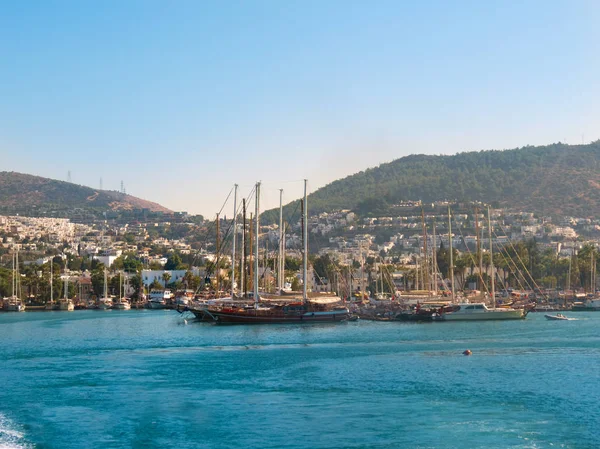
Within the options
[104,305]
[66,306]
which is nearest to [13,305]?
[66,306]

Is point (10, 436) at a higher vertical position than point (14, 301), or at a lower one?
lower

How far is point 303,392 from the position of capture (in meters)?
39.2

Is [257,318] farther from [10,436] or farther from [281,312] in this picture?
[10,436]

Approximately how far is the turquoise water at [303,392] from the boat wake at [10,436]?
6 centimetres

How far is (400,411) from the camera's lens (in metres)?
34.5

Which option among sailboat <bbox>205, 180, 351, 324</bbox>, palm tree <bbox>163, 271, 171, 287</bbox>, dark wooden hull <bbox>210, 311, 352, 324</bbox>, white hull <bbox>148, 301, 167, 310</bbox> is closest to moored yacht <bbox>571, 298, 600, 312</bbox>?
sailboat <bbox>205, 180, 351, 324</bbox>

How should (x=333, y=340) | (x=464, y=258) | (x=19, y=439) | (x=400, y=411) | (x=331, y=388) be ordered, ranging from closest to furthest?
1. (x=19, y=439)
2. (x=400, y=411)
3. (x=331, y=388)
4. (x=333, y=340)
5. (x=464, y=258)

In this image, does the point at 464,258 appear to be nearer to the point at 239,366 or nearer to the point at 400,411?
the point at 239,366

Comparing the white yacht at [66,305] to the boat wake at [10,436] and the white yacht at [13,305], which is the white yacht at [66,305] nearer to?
the white yacht at [13,305]

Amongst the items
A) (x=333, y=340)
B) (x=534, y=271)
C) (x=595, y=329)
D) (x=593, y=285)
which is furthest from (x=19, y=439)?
Answer: (x=534, y=271)

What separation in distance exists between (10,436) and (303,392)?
42.9 feet

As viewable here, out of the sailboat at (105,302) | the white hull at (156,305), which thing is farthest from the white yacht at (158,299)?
the sailboat at (105,302)

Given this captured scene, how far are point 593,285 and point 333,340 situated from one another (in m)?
89.1

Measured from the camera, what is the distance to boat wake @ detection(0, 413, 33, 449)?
97.9 feet
